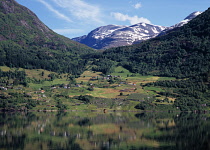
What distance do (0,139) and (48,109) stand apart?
10327cm

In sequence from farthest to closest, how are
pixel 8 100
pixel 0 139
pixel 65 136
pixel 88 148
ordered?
pixel 8 100 < pixel 65 136 < pixel 0 139 < pixel 88 148

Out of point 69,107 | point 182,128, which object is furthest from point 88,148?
point 69,107

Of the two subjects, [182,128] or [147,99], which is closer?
[182,128]

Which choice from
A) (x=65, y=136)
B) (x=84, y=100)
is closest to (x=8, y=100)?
(x=84, y=100)

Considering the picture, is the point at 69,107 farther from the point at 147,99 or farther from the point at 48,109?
the point at 147,99

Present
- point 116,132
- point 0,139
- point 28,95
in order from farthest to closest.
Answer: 1. point 28,95
2. point 116,132
3. point 0,139

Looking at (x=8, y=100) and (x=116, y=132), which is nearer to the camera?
(x=116, y=132)

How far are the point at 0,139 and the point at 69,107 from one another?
106 metres

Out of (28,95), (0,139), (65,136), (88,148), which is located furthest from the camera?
(28,95)

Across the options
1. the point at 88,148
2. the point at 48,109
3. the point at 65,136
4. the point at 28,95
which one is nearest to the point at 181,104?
the point at 48,109

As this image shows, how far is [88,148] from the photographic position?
228 feet

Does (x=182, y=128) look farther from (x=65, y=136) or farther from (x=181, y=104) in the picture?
(x=181, y=104)

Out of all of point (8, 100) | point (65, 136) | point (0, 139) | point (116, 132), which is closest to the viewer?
point (0, 139)

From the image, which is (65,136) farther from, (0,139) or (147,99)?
(147,99)
